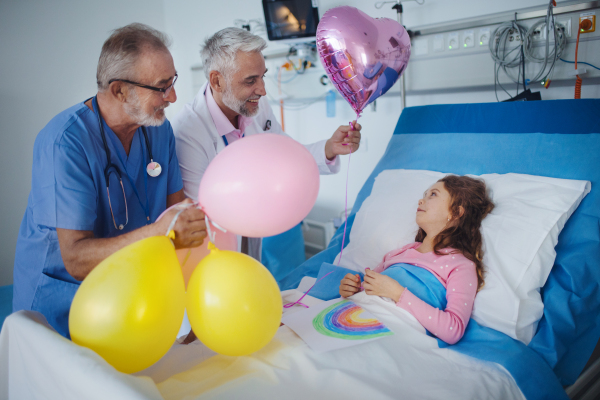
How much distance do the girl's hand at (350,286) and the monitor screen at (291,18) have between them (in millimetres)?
1818

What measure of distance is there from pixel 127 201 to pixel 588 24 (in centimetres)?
206

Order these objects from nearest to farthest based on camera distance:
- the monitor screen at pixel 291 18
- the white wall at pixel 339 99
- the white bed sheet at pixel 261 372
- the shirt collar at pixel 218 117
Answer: the white bed sheet at pixel 261 372
the shirt collar at pixel 218 117
the white wall at pixel 339 99
the monitor screen at pixel 291 18

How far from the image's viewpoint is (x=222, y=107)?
185 centimetres

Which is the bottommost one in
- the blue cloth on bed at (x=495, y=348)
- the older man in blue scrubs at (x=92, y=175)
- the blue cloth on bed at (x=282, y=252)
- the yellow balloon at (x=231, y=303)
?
the blue cloth on bed at (x=282, y=252)

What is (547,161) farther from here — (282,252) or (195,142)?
(282,252)

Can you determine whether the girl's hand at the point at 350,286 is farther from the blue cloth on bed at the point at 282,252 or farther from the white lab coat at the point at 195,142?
the blue cloth on bed at the point at 282,252

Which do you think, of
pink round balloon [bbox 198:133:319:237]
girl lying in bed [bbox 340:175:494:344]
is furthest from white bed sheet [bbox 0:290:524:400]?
pink round balloon [bbox 198:133:319:237]

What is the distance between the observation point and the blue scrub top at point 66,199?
4.00 feet

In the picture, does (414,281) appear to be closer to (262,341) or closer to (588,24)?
(262,341)

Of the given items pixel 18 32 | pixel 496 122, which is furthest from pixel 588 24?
pixel 18 32

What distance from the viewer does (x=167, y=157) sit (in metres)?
1.57

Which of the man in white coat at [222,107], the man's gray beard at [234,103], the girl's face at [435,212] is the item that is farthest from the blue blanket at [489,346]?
the man's gray beard at [234,103]

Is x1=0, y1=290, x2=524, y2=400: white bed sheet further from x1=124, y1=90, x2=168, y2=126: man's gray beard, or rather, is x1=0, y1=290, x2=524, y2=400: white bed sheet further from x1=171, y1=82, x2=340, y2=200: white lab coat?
x1=171, y1=82, x2=340, y2=200: white lab coat

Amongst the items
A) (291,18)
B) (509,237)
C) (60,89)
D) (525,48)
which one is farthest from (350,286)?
(60,89)
